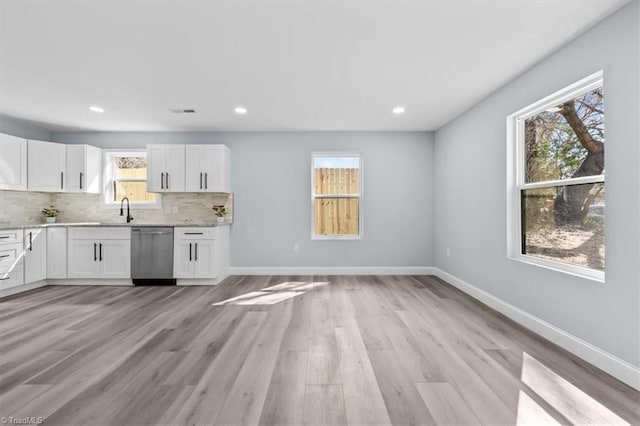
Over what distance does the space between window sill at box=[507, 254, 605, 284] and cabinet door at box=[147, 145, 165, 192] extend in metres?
5.11

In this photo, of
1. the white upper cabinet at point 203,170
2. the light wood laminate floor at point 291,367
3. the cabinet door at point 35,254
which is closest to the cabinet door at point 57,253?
the cabinet door at point 35,254

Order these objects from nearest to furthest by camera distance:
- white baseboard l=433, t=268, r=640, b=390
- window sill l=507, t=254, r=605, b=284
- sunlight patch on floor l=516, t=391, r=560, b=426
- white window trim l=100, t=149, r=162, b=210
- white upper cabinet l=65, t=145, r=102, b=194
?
sunlight patch on floor l=516, t=391, r=560, b=426, white baseboard l=433, t=268, r=640, b=390, window sill l=507, t=254, r=605, b=284, white upper cabinet l=65, t=145, r=102, b=194, white window trim l=100, t=149, r=162, b=210

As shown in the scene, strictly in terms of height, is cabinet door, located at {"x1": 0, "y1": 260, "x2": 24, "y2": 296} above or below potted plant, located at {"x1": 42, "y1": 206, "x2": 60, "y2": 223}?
below

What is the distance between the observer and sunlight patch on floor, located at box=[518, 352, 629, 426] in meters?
1.55

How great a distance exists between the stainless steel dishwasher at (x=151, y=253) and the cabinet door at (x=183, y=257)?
0.07m

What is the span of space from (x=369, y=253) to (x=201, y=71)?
3.74 meters

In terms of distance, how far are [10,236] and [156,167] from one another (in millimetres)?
2024

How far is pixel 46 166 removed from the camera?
15.0ft

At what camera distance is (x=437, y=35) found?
91.1 inches

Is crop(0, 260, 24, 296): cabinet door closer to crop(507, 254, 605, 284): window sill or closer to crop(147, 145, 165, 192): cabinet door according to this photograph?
crop(147, 145, 165, 192): cabinet door

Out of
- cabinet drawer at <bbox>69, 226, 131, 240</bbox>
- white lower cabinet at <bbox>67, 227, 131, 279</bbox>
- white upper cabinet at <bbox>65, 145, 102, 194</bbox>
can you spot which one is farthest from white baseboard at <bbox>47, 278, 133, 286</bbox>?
white upper cabinet at <bbox>65, 145, 102, 194</bbox>

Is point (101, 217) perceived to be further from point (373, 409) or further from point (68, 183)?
point (373, 409)

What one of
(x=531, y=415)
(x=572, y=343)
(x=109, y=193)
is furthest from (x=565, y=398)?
(x=109, y=193)

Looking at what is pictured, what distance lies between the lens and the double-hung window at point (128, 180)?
16.7ft
